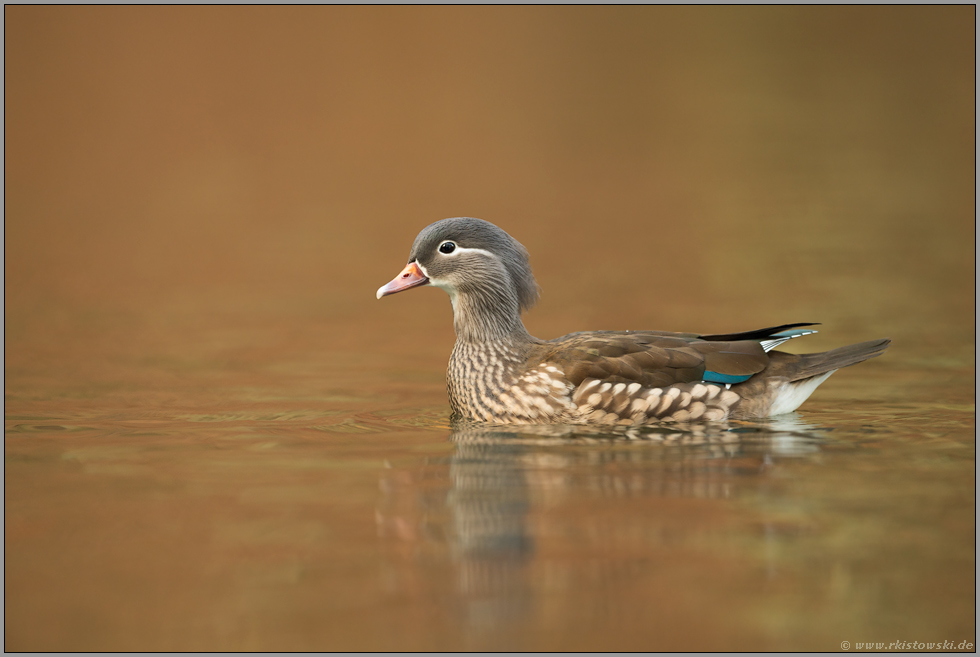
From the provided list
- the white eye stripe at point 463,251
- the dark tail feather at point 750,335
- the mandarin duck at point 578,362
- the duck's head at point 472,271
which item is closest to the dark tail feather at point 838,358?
the mandarin duck at point 578,362

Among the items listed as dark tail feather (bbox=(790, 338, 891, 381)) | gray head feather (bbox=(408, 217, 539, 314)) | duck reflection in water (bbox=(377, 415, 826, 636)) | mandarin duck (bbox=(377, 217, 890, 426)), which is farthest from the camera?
gray head feather (bbox=(408, 217, 539, 314))

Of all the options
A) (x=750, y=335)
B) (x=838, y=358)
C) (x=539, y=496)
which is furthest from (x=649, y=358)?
(x=539, y=496)

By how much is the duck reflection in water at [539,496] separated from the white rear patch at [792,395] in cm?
8

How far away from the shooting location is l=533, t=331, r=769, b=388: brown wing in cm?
655

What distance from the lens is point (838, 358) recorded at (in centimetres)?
672

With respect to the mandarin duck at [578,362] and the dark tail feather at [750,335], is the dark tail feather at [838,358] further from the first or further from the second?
the dark tail feather at [750,335]

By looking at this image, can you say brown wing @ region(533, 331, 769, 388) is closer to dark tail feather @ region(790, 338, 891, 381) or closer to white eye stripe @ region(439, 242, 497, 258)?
dark tail feather @ region(790, 338, 891, 381)

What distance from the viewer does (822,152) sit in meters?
20.6

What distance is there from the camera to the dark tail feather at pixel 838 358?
21.9 ft

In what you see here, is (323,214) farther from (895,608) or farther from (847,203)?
(895,608)

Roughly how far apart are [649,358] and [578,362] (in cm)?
40

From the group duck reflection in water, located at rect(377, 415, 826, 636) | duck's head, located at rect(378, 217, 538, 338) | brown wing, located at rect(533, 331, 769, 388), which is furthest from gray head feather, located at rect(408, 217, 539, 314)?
duck reflection in water, located at rect(377, 415, 826, 636)

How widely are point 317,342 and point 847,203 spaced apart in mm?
9712

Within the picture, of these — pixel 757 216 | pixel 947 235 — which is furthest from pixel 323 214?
pixel 947 235
